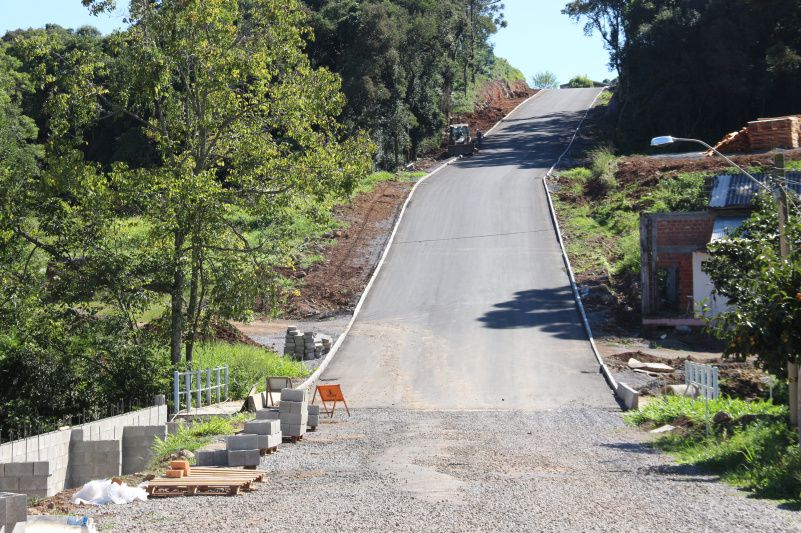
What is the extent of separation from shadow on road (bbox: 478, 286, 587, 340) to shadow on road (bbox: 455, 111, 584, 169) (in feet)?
81.7

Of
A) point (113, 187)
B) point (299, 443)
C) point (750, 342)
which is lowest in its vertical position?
point (299, 443)

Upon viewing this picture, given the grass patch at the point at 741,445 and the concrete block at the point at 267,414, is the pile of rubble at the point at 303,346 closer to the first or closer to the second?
the concrete block at the point at 267,414

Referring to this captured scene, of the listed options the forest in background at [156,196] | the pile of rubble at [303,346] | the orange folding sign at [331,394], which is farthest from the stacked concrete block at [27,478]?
the pile of rubble at [303,346]

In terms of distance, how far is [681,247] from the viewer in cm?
3797

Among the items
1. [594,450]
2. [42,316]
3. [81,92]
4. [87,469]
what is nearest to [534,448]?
[594,450]

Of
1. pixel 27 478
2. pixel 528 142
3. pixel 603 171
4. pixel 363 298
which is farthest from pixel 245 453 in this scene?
pixel 528 142

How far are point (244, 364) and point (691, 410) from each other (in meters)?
12.6

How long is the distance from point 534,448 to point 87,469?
8297 mm

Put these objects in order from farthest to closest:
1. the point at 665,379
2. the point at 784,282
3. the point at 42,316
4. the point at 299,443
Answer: the point at 665,379 < the point at 42,316 < the point at 299,443 < the point at 784,282

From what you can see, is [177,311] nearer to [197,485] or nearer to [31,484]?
[31,484]

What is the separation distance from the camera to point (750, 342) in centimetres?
1761

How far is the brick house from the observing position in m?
36.8

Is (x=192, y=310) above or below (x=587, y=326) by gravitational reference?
above

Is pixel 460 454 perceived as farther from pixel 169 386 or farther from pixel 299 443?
pixel 169 386
